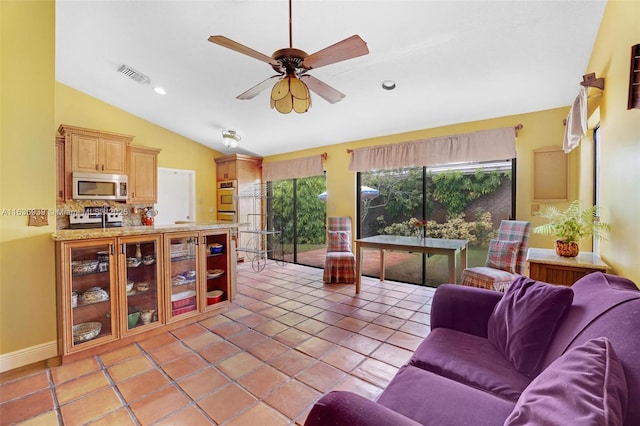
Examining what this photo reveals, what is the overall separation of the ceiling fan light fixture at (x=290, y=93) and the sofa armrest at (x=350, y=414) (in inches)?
71.6

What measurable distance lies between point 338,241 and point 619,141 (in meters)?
3.45

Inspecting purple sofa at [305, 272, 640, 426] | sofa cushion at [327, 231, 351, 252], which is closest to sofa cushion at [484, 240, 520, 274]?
purple sofa at [305, 272, 640, 426]

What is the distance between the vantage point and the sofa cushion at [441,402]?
1.02m

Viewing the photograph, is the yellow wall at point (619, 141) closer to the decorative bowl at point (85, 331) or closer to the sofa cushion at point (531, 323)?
the sofa cushion at point (531, 323)

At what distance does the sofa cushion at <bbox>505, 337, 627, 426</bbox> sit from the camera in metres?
0.65

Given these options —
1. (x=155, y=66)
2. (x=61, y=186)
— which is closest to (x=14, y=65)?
(x=155, y=66)

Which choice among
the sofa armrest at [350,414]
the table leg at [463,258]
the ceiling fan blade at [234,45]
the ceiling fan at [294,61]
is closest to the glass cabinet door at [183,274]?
the ceiling fan at [294,61]

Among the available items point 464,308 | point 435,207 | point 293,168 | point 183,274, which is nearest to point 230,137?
point 293,168

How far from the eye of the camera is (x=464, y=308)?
1.79 m

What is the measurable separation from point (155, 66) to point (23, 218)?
2285mm

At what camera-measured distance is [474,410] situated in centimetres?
106

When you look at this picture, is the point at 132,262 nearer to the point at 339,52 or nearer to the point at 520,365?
the point at 339,52

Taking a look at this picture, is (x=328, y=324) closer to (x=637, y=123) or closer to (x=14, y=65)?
(x=637, y=123)

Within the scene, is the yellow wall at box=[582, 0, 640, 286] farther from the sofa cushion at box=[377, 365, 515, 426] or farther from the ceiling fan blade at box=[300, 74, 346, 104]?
the ceiling fan blade at box=[300, 74, 346, 104]
